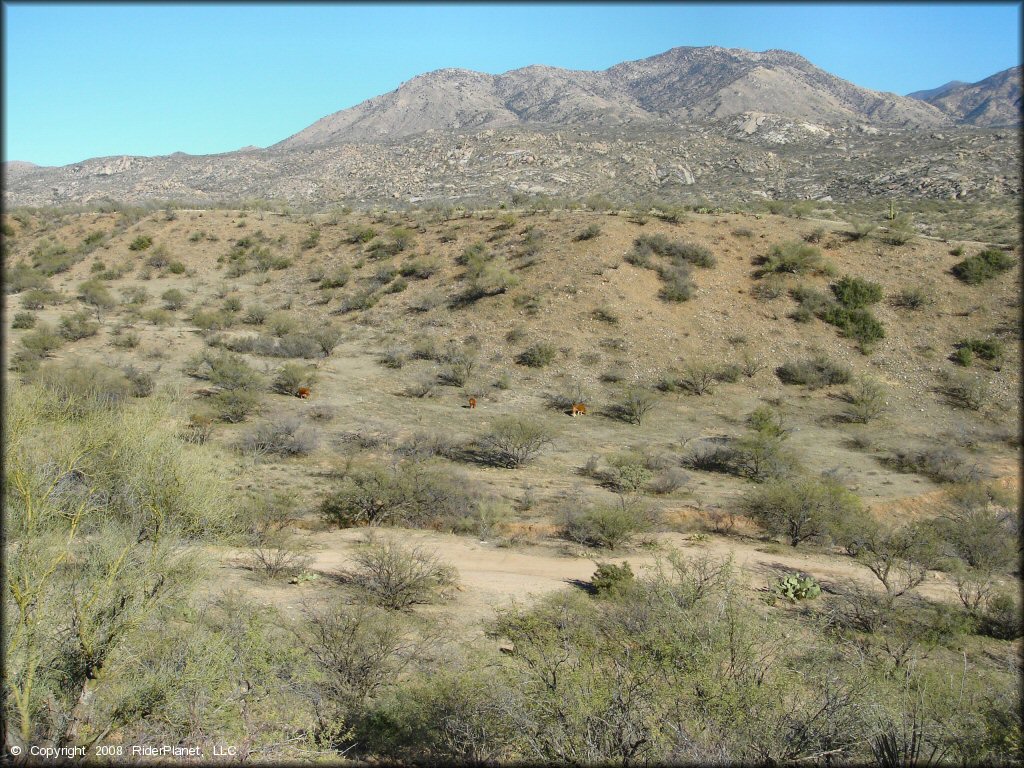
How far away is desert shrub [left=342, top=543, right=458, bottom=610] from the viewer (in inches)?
390

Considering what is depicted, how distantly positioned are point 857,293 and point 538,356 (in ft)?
54.1

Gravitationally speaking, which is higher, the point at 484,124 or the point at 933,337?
the point at 484,124

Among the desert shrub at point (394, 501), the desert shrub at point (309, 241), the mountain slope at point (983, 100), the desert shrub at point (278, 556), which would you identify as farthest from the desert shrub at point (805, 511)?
the mountain slope at point (983, 100)

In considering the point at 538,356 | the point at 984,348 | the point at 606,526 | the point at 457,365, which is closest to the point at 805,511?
the point at 606,526

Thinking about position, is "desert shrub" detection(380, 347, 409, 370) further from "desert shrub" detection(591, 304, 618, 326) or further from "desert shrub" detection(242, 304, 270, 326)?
"desert shrub" detection(591, 304, 618, 326)

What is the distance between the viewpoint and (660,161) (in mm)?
61281

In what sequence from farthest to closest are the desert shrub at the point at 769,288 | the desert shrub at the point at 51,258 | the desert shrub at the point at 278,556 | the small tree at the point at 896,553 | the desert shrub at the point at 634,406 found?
the desert shrub at the point at 51,258 → the desert shrub at the point at 769,288 → the desert shrub at the point at 634,406 → the small tree at the point at 896,553 → the desert shrub at the point at 278,556

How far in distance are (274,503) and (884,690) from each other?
11865mm

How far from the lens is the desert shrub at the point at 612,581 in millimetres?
10336

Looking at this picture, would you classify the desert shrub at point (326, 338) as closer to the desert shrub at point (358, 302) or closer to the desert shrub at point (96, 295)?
the desert shrub at point (358, 302)

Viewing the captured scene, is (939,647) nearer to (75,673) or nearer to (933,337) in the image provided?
→ (75,673)

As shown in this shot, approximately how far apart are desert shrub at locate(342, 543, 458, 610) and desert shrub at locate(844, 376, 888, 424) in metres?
18.5

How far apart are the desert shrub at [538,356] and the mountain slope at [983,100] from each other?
76879mm

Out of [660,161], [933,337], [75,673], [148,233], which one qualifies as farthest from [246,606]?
[660,161]
